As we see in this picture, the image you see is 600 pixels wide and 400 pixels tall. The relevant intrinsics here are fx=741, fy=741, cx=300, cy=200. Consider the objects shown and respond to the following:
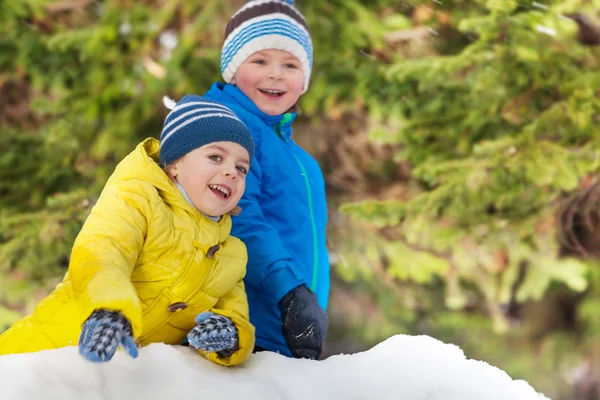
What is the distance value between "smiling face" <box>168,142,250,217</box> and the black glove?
358mm

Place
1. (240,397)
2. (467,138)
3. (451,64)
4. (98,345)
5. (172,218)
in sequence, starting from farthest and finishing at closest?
(467,138) → (451,64) → (172,218) → (240,397) → (98,345)

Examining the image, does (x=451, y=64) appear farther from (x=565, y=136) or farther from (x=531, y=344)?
(x=531, y=344)

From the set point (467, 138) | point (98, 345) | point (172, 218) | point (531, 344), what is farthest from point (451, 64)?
point (531, 344)

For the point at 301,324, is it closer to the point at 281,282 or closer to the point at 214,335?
the point at 281,282

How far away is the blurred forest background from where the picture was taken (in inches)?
186

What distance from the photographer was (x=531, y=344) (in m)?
7.96

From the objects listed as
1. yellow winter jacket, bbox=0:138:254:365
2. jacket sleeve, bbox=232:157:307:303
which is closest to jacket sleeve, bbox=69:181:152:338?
yellow winter jacket, bbox=0:138:254:365

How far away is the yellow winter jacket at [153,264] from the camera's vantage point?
5.87ft

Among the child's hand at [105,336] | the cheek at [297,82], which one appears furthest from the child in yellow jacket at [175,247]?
the cheek at [297,82]

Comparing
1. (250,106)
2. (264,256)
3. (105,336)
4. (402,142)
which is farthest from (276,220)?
(402,142)

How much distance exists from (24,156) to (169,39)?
1758 mm

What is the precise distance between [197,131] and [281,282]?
53cm

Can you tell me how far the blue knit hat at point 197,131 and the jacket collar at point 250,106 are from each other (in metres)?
0.44

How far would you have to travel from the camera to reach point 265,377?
1862 millimetres
